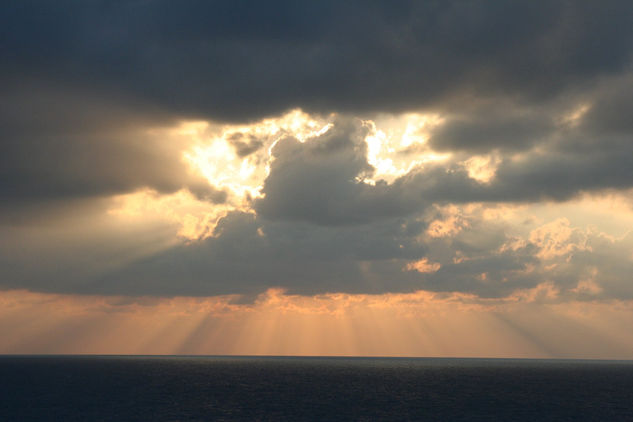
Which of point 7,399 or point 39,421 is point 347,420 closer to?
point 39,421

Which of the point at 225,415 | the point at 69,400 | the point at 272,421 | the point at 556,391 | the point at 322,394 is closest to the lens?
the point at 272,421

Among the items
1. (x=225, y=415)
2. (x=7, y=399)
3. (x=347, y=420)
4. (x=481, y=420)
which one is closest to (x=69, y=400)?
(x=7, y=399)

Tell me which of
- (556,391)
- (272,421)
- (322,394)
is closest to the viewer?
(272,421)

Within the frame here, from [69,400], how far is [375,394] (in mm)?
61499

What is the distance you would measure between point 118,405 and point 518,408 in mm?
66762

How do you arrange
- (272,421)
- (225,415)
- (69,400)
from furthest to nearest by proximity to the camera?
1. (69,400)
2. (225,415)
3. (272,421)

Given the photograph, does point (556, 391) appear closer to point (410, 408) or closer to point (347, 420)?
point (410, 408)

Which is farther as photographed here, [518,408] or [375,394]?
[375,394]

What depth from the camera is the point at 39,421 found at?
8212 centimetres

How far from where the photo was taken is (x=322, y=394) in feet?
422

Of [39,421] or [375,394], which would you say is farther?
[375,394]

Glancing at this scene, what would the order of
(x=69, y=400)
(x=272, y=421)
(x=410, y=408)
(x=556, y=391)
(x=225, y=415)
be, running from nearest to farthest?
(x=272, y=421) → (x=225, y=415) → (x=410, y=408) → (x=69, y=400) → (x=556, y=391)

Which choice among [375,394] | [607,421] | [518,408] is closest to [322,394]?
[375,394]

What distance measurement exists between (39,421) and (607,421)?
79234mm
